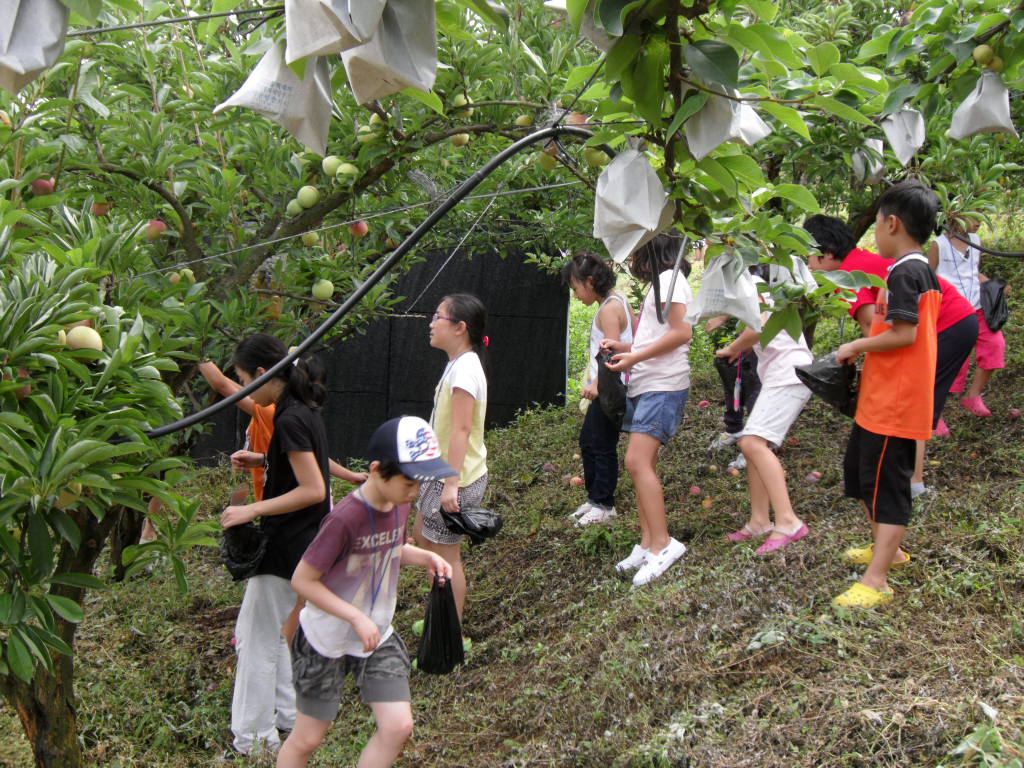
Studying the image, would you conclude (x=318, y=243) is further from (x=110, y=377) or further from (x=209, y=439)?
(x=209, y=439)

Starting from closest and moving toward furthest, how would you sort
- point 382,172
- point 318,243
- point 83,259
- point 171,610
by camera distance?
point 83,259 < point 382,172 < point 318,243 < point 171,610

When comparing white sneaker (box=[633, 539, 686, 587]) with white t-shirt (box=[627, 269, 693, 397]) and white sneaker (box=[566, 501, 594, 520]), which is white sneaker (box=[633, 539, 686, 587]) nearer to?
white t-shirt (box=[627, 269, 693, 397])

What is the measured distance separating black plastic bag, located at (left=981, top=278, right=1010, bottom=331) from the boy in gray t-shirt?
4.31 metres

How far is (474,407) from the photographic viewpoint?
3.51 meters

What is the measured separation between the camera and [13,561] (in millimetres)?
1920

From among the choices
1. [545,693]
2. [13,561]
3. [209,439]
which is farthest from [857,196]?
[209,439]

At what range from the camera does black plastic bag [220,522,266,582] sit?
292 centimetres

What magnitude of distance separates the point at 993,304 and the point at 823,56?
4.30 m

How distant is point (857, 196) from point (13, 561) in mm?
4512

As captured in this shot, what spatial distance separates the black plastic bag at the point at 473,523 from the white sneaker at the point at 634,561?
904mm

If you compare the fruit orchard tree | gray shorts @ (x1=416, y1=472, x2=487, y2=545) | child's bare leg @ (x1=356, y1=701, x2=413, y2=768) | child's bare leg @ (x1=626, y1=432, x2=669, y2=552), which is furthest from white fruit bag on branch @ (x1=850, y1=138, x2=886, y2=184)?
child's bare leg @ (x1=356, y1=701, x2=413, y2=768)

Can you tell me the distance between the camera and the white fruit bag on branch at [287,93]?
1.50 m

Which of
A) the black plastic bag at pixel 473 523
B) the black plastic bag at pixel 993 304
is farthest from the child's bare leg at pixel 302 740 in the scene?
the black plastic bag at pixel 993 304

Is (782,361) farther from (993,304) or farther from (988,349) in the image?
(993,304)
